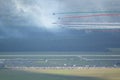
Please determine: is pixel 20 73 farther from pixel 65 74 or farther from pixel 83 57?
pixel 83 57

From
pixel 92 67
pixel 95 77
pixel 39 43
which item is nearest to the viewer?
pixel 95 77

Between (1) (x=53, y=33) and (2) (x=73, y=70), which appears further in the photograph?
(1) (x=53, y=33)

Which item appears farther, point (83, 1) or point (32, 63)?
point (83, 1)

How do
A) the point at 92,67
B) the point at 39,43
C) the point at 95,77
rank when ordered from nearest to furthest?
the point at 95,77, the point at 92,67, the point at 39,43

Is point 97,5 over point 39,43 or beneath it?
over

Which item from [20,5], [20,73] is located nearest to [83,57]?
[20,73]

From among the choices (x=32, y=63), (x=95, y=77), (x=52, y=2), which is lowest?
(x=95, y=77)

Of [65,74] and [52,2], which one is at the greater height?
[52,2]

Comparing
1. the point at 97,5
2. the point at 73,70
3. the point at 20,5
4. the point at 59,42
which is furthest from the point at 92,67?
the point at 20,5

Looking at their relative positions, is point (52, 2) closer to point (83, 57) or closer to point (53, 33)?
point (53, 33)
